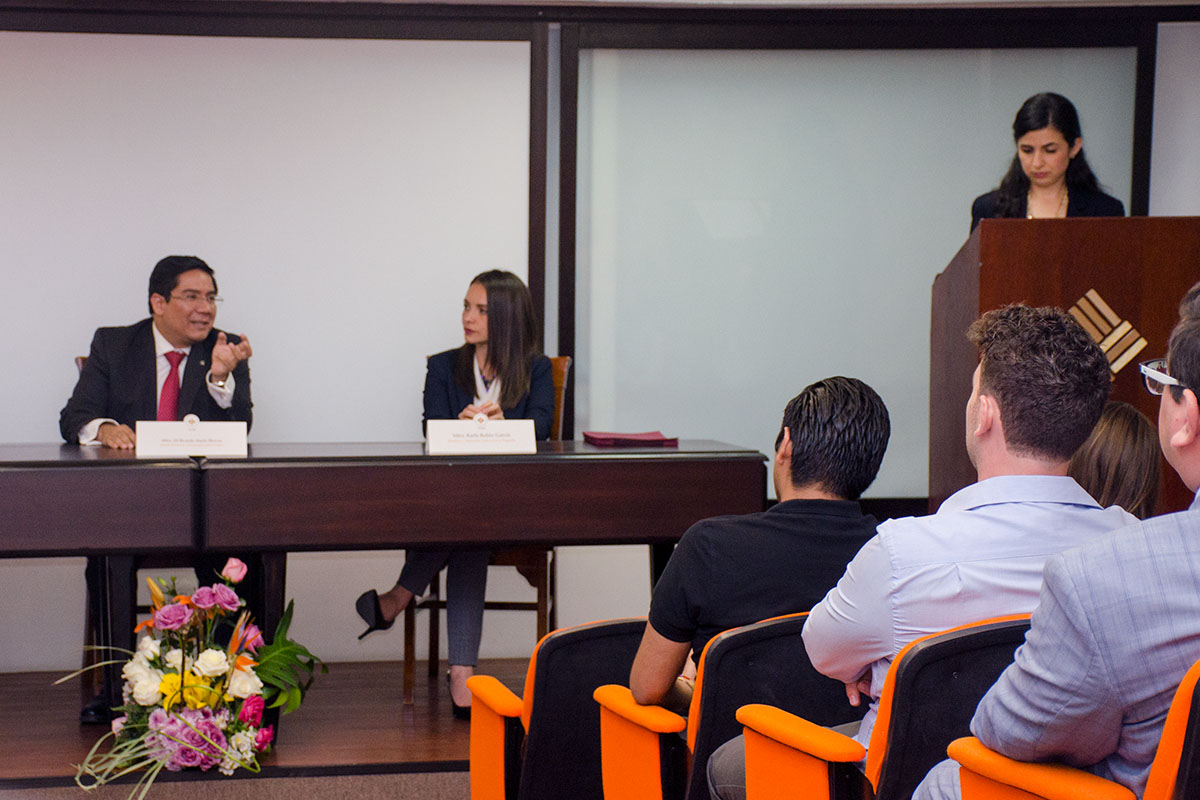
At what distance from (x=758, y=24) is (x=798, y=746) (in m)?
3.62

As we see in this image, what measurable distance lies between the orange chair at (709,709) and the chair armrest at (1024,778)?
17.0 inches

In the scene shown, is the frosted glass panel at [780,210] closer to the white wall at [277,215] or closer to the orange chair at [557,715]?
the white wall at [277,215]

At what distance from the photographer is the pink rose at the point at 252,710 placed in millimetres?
2781

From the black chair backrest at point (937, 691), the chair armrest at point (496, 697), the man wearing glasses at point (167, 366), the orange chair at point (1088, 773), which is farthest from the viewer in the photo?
the man wearing glasses at point (167, 366)

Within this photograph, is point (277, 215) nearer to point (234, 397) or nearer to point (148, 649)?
point (234, 397)

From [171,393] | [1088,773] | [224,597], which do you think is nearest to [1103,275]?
[1088,773]

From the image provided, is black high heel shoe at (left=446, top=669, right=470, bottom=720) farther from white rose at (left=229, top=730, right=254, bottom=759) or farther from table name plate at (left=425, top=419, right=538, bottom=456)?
table name plate at (left=425, top=419, right=538, bottom=456)

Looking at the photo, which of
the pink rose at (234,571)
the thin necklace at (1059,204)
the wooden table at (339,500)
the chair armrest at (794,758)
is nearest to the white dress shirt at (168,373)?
the wooden table at (339,500)

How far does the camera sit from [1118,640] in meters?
1.02

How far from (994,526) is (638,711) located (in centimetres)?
60

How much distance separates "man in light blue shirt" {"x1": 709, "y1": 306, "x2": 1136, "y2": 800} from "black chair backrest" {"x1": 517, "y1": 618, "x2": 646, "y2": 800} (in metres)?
0.39

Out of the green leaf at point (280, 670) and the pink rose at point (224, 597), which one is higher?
the pink rose at point (224, 597)

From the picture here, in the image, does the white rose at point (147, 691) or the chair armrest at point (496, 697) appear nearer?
the chair armrest at point (496, 697)

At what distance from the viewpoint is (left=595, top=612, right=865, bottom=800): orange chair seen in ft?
5.24
